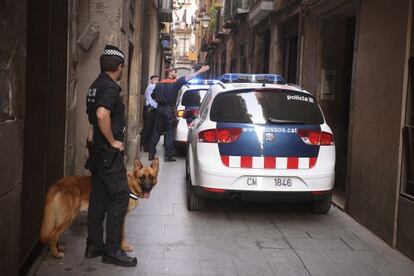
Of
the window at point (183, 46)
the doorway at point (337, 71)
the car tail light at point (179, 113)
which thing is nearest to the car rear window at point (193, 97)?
the car tail light at point (179, 113)

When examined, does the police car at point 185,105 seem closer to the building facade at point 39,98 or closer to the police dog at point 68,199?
the building facade at point 39,98

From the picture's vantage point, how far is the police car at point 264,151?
21.0 feet

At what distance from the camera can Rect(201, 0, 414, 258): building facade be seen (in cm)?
567

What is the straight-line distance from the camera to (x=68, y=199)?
4922mm

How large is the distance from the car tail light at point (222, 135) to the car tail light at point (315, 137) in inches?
31.0

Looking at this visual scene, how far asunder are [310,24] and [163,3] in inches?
542

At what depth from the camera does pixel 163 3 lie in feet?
75.0

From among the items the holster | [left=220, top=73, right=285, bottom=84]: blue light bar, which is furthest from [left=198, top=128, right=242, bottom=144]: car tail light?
[left=220, top=73, right=285, bottom=84]: blue light bar

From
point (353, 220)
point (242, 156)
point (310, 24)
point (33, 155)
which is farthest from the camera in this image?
point (310, 24)

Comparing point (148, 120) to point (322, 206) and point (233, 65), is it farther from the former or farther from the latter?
point (233, 65)

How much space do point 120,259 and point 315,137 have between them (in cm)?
295

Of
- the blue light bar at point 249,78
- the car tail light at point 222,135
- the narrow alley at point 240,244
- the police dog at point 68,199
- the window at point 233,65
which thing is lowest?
the narrow alley at point 240,244

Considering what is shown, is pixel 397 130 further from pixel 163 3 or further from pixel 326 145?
pixel 163 3

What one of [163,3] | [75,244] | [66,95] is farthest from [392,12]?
[163,3]
